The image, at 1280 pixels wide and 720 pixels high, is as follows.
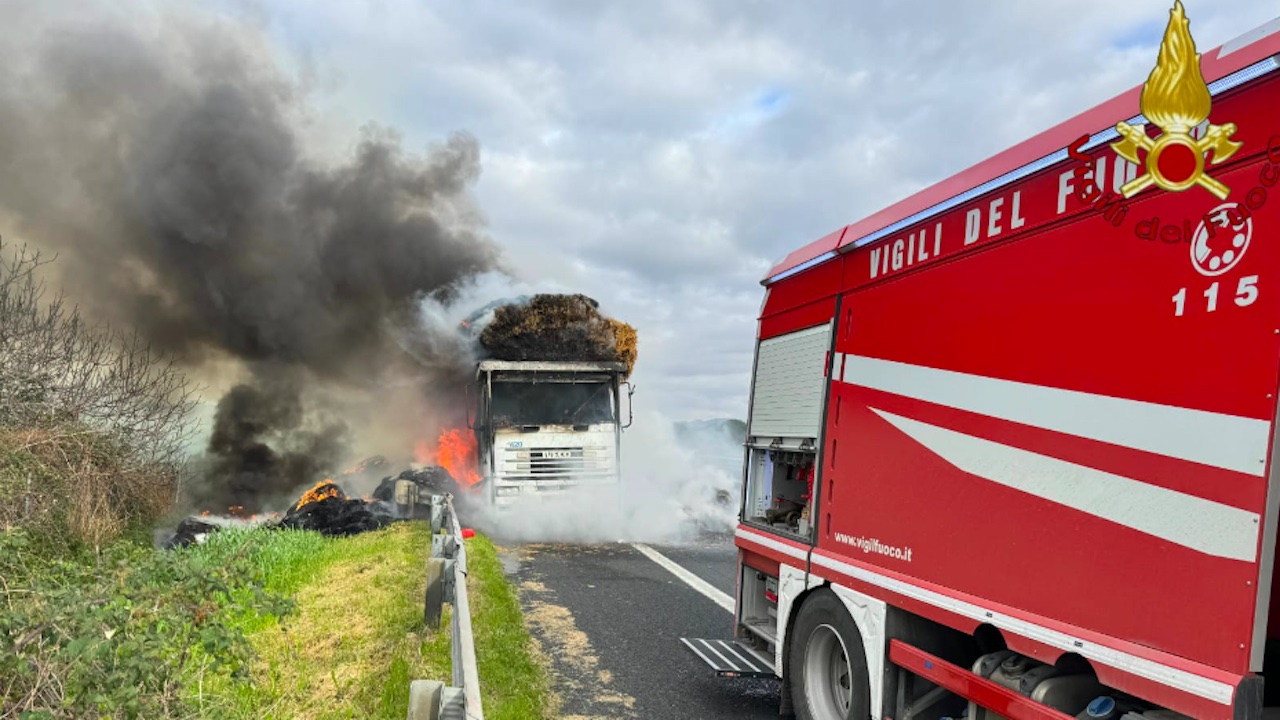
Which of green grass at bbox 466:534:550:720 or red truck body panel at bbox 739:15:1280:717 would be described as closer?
red truck body panel at bbox 739:15:1280:717

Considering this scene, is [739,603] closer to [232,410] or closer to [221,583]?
[221,583]

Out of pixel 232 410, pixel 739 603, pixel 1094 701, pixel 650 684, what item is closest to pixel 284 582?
pixel 650 684

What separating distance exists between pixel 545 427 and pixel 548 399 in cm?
55

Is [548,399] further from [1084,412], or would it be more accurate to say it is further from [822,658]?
[1084,412]

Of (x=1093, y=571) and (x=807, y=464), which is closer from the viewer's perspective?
(x=1093, y=571)

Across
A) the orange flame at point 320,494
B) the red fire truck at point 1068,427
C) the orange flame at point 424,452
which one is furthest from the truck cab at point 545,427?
the red fire truck at point 1068,427

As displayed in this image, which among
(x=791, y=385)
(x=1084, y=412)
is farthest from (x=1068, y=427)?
(x=791, y=385)

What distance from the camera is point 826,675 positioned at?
4.41 metres

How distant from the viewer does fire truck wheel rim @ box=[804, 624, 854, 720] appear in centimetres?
430

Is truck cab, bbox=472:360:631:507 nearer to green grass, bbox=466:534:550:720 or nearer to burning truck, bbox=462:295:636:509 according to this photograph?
burning truck, bbox=462:295:636:509

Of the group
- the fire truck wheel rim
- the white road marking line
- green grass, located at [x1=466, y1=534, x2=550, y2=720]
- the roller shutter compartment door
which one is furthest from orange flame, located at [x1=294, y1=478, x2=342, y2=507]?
the fire truck wheel rim

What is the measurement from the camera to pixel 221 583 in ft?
12.2

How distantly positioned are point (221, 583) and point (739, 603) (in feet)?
10.8

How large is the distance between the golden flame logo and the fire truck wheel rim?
2695 mm
